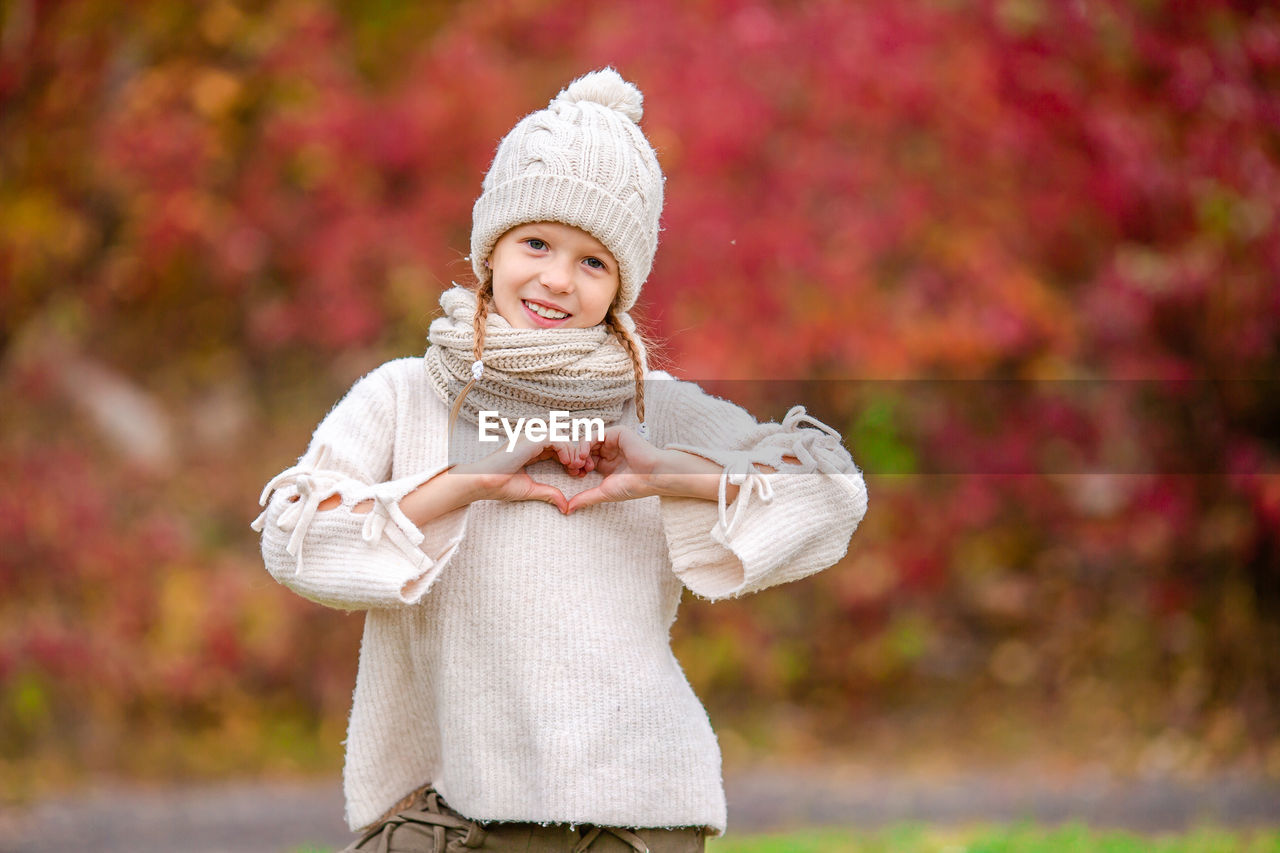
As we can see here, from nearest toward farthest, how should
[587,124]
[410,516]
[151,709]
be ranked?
[410,516] < [587,124] < [151,709]

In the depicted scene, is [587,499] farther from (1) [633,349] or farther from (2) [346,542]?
(2) [346,542]

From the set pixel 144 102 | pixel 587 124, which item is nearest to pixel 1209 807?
pixel 587 124

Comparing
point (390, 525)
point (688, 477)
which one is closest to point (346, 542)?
point (390, 525)

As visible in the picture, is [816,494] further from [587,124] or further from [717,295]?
[717,295]

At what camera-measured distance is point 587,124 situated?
8.83 ft

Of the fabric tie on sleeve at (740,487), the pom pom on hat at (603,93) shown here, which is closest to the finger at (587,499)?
the fabric tie on sleeve at (740,487)

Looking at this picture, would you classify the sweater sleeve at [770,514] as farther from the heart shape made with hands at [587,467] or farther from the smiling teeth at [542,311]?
the smiling teeth at [542,311]

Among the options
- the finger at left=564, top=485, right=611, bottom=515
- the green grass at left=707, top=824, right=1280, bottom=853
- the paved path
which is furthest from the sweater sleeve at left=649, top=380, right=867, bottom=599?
the paved path

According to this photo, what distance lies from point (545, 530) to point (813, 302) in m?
4.10

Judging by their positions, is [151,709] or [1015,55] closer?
[1015,55]

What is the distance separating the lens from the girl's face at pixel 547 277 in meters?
2.62

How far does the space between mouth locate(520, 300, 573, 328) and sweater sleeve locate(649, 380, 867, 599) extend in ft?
1.10

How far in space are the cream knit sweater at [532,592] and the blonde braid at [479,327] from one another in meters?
0.06

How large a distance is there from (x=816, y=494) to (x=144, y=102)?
528cm
